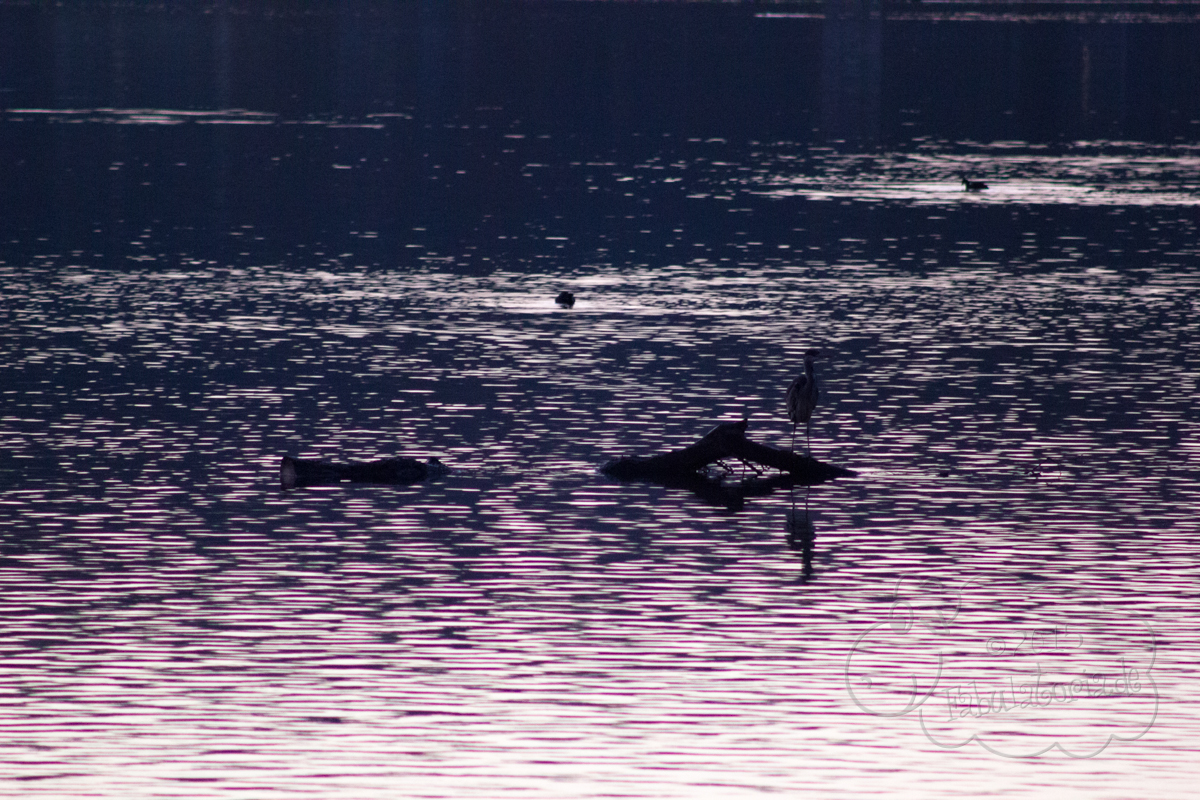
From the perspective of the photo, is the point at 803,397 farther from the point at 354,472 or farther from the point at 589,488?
the point at 354,472

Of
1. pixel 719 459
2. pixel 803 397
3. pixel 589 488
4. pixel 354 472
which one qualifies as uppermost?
pixel 803 397

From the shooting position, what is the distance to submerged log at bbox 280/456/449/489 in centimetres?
3422

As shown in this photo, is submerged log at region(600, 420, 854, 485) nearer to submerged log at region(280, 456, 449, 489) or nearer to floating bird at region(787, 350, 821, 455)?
floating bird at region(787, 350, 821, 455)

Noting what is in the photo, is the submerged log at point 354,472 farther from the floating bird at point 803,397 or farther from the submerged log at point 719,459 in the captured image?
the floating bird at point 803,397

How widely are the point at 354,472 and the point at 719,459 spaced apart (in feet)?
18.3

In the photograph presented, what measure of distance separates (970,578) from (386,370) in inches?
728

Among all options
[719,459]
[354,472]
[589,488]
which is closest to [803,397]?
[719,459]

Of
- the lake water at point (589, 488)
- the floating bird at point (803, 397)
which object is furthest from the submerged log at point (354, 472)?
the floating bird at point (803, 397)

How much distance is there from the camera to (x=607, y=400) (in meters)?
41.8

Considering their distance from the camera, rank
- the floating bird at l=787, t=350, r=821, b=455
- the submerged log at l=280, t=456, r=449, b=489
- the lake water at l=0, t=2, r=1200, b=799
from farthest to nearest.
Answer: the floating bird at l=787, t=350, r=821, b=455 → the submerged log at l=280, t=456, r=449, b=489 → the lake water at l=0, t=2, r=1200, b=799

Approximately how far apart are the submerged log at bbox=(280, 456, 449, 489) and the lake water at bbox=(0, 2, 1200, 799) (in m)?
0.34

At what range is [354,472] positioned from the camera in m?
34.6

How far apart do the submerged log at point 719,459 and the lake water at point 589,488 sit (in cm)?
46

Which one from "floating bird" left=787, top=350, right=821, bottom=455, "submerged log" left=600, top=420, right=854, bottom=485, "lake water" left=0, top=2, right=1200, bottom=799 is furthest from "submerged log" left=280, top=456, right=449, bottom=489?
"floating bird" left=787, top=350, right=821, bottom=455
